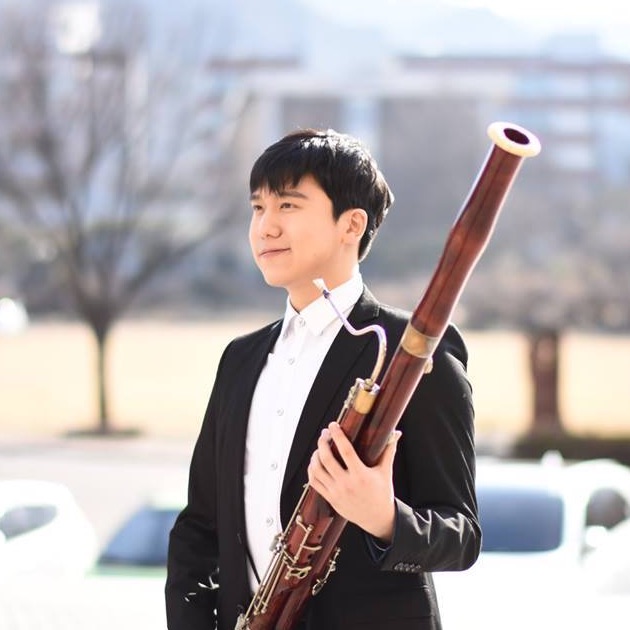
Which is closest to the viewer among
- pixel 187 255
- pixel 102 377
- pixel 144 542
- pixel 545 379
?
pixel 144 542

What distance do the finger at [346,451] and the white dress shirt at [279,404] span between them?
29cm

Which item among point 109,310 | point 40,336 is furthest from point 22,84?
point 40,336

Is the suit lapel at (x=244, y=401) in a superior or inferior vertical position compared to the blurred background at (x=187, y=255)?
inferior

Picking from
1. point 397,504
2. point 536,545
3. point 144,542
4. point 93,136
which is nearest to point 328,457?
point 397,504

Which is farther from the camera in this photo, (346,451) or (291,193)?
(291,193)

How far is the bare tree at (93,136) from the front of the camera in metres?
21.1

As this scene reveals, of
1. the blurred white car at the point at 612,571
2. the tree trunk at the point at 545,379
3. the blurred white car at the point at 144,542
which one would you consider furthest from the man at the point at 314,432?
the tree trunk at the point at 545,379

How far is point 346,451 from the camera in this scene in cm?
205

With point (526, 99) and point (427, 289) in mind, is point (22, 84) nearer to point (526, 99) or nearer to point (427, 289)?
point (427, 289)

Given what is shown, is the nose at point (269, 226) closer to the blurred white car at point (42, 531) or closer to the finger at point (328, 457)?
the finger at point (328, 457)

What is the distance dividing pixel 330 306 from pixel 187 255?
2817cm

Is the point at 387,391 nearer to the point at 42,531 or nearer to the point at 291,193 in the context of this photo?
the point at 291,193

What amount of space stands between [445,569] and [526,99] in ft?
228

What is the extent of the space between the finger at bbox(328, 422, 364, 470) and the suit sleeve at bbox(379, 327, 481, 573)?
17 cm
